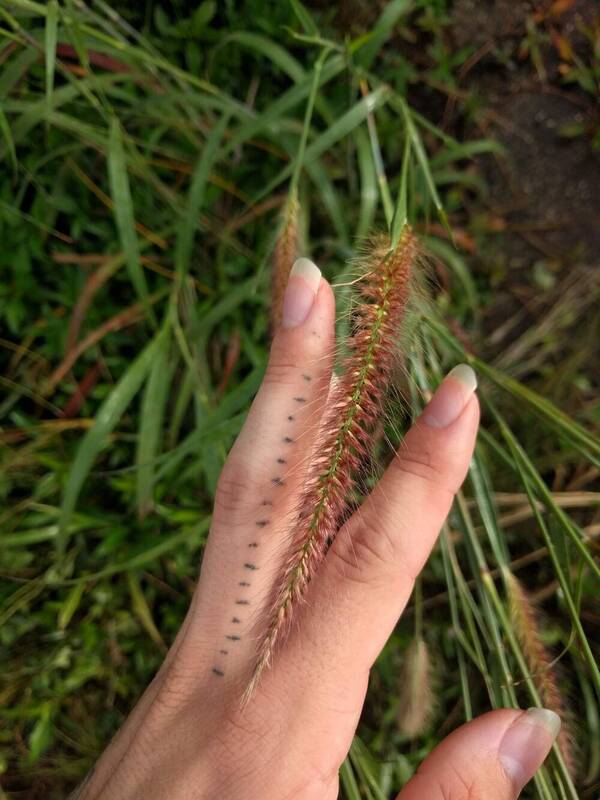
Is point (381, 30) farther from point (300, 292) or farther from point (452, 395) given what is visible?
point (452, 395)

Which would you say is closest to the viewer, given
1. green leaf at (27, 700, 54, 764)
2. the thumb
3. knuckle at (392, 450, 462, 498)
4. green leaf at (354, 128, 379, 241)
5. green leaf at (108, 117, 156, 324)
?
the thumb

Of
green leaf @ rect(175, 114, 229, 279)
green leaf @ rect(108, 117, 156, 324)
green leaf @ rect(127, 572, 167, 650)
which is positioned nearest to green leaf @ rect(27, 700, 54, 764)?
green leaf @ rect(127, 572, 167, 650)

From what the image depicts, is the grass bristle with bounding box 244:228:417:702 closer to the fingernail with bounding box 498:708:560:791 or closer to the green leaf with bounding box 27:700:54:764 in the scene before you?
the fingernail with bounding box 498:708:560:791

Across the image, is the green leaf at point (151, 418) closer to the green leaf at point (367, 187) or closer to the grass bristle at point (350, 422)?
the green leaf at point (367, 187)

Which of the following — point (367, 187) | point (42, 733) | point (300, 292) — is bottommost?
point (42, 733)

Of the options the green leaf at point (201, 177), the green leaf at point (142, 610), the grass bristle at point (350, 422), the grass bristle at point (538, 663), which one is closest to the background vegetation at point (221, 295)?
the green leaf at point (142, 610)

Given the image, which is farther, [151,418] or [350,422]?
[151,418]

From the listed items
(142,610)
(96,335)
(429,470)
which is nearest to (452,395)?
(429,470)
